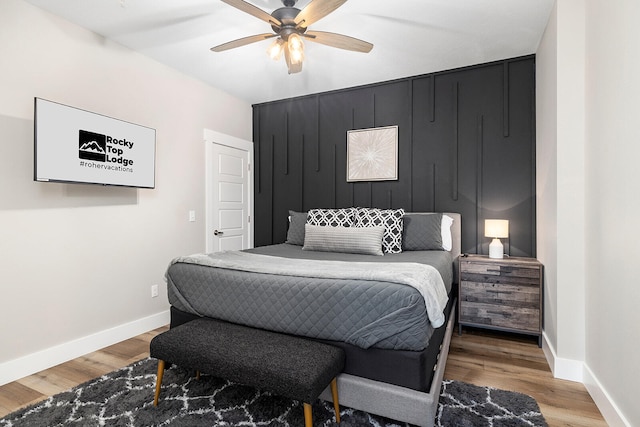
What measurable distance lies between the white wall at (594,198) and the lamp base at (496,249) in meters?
0.37

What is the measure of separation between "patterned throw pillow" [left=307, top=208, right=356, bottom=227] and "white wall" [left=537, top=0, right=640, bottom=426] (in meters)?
1.70

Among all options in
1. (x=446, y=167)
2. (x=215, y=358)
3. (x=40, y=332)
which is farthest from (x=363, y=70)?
(x=40, y=332)

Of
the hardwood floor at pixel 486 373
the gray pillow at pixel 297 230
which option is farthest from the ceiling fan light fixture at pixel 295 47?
the hardwood floor at pixel 486 373

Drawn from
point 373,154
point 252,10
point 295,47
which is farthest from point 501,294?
point 252,10

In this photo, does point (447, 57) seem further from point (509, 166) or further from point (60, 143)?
point (60, 143)

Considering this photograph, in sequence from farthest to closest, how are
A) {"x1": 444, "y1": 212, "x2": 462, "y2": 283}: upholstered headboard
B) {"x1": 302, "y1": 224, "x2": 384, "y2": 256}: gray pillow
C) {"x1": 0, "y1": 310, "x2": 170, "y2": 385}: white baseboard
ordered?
1. {"x1": 444, "y1": 212, "x2": 462, "y2": 283}: upholstered headboard
2. {"x1": 302, "y1": 224, "x2": 384, "y2": 256}: gray pillow
3. {"x1": 0, "y1": 310, "x2": 170, "y2": 385}: white baseboard

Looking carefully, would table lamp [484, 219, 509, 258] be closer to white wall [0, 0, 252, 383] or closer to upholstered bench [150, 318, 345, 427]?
upholstered bench [150, 318, 345, 427]

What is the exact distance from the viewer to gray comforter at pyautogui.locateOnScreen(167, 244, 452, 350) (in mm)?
1604

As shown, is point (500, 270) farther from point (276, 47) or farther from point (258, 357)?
point (276, 47)

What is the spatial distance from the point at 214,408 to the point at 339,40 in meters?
2.50

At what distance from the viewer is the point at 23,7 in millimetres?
2289

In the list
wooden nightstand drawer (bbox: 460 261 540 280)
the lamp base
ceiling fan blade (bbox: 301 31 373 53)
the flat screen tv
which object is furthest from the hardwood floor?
ceiling fan blade (bbox: 301 31 373 53)

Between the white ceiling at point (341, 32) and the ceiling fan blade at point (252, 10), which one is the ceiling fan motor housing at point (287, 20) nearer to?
the ceiling fan blade at point (252, 10)

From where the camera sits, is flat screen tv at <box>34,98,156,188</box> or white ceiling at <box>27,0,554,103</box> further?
white ceiling at <box>27,0,554,103</box>
